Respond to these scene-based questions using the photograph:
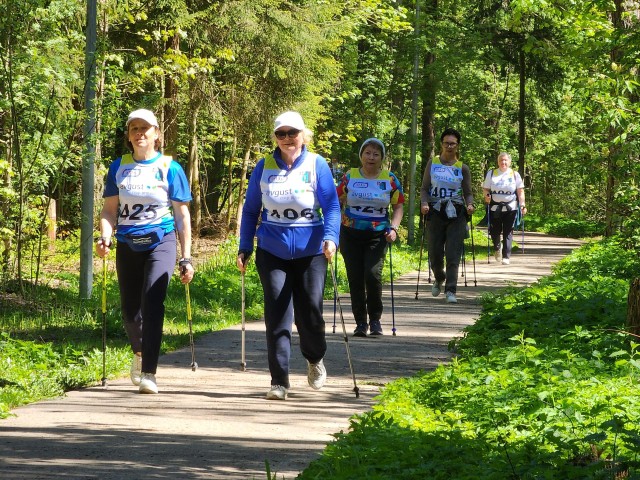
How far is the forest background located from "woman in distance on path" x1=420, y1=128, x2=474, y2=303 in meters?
2.37

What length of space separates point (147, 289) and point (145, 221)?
523 mm

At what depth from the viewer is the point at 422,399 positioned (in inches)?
304

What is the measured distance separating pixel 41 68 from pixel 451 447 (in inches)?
351

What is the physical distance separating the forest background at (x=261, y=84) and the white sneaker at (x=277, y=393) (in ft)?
18.6

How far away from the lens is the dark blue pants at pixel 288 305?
8.41 metres

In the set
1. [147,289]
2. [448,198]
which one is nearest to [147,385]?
[147,289]

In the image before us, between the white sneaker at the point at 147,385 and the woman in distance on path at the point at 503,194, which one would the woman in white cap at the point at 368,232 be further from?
the woman in distance on path at the point at 503,194

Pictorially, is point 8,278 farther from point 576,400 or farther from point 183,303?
point 576,400

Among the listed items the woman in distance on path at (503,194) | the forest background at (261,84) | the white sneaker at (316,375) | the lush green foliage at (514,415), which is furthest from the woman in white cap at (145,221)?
the woman in distance on path at (503,194)

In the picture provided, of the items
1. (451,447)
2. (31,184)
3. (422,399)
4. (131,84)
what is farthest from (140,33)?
(451,447)

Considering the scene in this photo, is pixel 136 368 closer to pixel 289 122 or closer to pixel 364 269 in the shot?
pixel 289 122

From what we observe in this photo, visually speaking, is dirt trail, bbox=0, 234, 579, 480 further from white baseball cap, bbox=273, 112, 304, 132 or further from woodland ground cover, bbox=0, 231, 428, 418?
white baseball cap, bbox=273, 112, 304, 132

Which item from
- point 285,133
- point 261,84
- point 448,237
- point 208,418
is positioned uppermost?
point 261,84

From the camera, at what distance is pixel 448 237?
49.8ft
